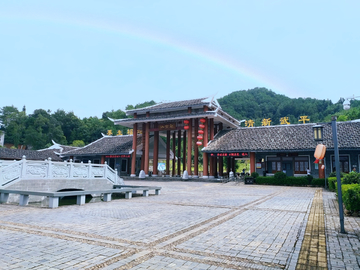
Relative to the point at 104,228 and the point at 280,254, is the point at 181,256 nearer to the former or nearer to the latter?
the point at 280,254

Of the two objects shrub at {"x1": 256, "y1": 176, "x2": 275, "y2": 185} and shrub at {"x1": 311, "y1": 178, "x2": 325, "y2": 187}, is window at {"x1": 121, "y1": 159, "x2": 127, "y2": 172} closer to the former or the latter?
shrub at {"x1": 256, "y1": 176, "x2": 275, "y2": 185}

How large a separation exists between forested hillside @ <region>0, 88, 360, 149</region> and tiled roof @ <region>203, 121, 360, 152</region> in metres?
26.0

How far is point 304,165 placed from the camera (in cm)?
2156

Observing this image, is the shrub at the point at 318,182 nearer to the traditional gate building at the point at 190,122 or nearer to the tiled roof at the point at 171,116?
the traditional gate building at the point at 190,122

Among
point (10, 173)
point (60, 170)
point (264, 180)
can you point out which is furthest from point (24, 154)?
point (264, 180)

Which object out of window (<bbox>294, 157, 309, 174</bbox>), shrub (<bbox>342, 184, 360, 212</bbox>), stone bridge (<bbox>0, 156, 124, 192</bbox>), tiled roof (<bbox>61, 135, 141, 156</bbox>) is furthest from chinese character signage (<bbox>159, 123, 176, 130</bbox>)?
shrub (<bbox>342, 184, 360, 212</bbox>)

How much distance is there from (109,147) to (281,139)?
1963 cm

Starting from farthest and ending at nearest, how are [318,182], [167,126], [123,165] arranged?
[123,165]
[167,126]
[318,182]

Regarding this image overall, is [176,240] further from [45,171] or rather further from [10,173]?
[45,171]

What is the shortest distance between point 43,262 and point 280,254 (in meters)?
3.45

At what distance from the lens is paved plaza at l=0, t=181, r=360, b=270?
366 centimetres

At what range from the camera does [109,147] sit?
31891 millimetres

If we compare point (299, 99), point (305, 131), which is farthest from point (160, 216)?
point (299, 99)

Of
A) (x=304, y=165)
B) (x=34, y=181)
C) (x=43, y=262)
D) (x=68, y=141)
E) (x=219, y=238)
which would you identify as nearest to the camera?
(x=43, y=262)
